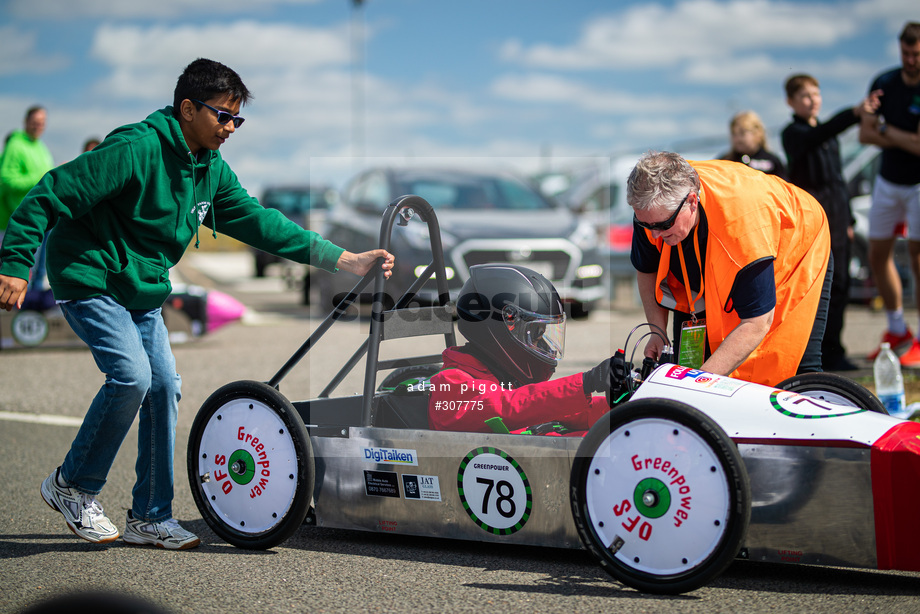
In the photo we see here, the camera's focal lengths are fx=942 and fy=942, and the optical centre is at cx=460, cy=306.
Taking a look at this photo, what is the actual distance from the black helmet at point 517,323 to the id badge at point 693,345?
52 cm

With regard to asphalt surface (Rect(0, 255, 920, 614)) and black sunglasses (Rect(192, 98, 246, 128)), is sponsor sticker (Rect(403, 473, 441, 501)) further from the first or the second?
black sunglasses (Rect(192, 98, 246, 128))

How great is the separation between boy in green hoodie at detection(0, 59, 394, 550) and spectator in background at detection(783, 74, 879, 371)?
3784 millimetres

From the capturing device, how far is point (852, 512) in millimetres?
2811

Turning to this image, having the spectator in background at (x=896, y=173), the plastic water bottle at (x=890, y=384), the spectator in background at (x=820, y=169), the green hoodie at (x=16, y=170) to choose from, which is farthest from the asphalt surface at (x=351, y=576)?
the green hoodie at (x=16, y=170)

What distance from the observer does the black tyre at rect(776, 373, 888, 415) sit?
3396 mm

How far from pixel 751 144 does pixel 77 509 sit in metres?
4.92

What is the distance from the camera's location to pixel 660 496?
292cm

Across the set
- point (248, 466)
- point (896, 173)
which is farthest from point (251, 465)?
point (896, 173)

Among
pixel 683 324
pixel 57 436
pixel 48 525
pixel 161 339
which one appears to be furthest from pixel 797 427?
pixel 57 436

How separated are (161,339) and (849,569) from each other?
8.69ft

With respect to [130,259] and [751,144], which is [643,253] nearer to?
[130,259]

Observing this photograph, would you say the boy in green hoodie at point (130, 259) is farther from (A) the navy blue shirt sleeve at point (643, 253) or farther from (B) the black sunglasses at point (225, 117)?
(A) the navy blue shirt sleeve at point (643, 253)

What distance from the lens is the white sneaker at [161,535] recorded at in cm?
359

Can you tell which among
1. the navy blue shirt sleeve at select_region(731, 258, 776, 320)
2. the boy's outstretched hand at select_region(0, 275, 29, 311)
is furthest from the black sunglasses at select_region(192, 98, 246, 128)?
the navy blue shirt sleeve at select_region(731, 258, 776, 320)
